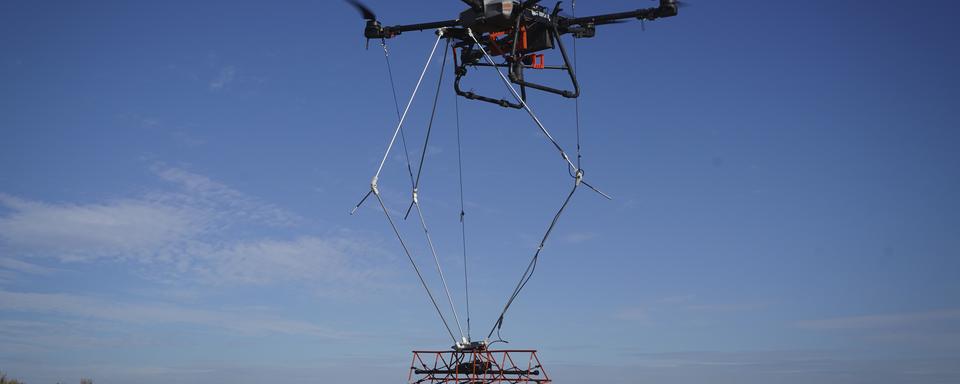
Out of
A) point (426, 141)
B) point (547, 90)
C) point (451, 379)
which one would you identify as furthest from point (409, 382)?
point (547, 90)

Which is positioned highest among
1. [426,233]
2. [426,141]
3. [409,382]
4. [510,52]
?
[510,52]

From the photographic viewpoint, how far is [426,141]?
2769cm

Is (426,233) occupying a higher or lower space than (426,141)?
lower

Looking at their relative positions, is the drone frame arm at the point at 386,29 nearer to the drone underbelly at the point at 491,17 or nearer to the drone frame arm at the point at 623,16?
the drone underbelly at the point at 491,17

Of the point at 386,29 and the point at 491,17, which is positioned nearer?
the point at 491,17

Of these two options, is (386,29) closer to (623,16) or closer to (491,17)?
(491,17)

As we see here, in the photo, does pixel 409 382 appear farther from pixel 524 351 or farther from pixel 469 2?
pixel 469 2

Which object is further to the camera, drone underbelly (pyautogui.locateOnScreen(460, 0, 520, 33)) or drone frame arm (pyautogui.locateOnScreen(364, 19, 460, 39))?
drone frame arm (pyautogui.locateOnScreen(364, 19, 460, 39))

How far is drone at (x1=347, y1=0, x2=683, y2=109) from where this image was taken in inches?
1053

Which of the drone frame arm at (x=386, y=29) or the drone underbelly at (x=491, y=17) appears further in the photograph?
the drone frame arm at (x=386, y=29)

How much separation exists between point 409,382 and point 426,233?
6883mm

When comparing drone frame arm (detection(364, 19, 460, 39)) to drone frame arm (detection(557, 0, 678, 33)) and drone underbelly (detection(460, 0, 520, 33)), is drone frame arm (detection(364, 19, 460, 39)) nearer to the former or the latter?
drone underbelly (detection(460, 0, 520, 33))

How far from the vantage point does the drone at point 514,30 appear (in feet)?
87.7

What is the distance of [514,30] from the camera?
27562mm
